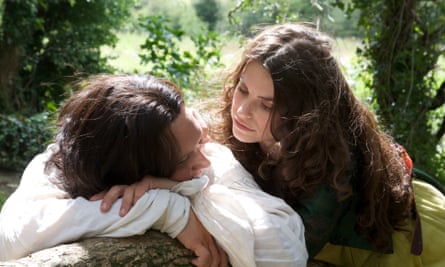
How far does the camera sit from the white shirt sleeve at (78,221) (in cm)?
181

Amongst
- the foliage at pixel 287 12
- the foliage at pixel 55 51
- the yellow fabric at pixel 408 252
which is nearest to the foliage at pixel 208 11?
the foliage at pixel 55 51

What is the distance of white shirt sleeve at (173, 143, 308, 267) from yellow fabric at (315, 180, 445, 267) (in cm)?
41

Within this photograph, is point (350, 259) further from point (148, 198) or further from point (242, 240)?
point (148, 198)

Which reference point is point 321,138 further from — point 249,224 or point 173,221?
point 173,221

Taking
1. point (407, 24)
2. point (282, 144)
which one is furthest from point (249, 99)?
point (407, 24)

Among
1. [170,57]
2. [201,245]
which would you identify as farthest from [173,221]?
[170,57]

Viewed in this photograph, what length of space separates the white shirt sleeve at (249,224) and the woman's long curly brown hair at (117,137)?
14 centimetres

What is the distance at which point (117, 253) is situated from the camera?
5.75 ft

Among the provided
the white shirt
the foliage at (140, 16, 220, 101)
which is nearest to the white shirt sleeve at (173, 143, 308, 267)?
the white shirt

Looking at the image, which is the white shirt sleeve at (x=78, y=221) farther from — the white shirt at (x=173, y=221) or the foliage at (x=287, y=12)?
the foliage at (x=287, y=12)

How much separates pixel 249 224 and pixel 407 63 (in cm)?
321

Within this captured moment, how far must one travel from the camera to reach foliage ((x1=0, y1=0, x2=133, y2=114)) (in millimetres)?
6453

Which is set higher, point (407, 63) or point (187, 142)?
point (187, 142)

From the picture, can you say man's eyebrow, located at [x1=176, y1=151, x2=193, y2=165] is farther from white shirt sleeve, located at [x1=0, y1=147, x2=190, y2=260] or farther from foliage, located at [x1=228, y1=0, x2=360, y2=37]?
foliage, located at [x1=228, y1=0, x2=360, y2=37]
